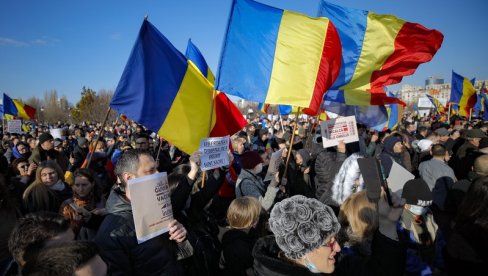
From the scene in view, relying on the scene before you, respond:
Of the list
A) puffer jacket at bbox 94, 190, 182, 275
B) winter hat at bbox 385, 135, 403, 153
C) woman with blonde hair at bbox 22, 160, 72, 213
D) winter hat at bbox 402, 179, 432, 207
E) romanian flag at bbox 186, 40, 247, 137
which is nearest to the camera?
puffer jacket at bbox 94, 190, 182, 275

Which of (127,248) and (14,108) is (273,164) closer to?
(127,248)

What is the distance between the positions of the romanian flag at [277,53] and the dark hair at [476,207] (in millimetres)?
2275

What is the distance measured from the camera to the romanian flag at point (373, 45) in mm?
5762

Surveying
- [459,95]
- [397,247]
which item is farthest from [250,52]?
[459,95]

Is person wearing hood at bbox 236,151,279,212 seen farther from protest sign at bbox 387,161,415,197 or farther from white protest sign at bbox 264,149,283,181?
protest sign at bbox 387,161,415,197

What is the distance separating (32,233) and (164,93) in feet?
8.84

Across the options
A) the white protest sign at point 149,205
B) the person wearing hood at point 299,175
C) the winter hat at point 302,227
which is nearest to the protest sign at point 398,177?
the person wearing hood at point 299,175

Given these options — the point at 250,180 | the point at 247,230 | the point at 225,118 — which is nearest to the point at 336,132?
the point at 250,180

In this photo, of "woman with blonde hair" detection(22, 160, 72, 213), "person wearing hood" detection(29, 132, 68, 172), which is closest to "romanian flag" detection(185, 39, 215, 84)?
"woman with blonde hair" detection(22, 160, 72, 213)

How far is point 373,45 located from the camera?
5.82 m

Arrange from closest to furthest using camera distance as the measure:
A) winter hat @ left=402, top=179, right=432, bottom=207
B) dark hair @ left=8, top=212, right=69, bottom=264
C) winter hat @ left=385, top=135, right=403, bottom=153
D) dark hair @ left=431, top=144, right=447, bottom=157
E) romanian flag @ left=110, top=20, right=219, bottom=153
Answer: dark hair @ left=8, top=212, right=69, bottom=264
winter hat @ left=402, top=179, right=432, bottom=207
romanian flag @ left=110, top=20, right=219, bottom=153
dark hair @ left=431, top=144, right=447, bottom=157
winter hat @ left=385, top=135, right=403, bottom=153

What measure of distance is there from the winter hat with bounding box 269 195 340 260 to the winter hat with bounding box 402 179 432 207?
1.81m

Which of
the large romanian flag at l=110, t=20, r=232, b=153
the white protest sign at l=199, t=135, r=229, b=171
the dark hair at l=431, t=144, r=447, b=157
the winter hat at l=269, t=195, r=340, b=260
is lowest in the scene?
the dark hair at l=431, t=144, r=447, b=157

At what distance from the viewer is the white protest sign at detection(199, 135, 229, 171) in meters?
Answer: 4.03
